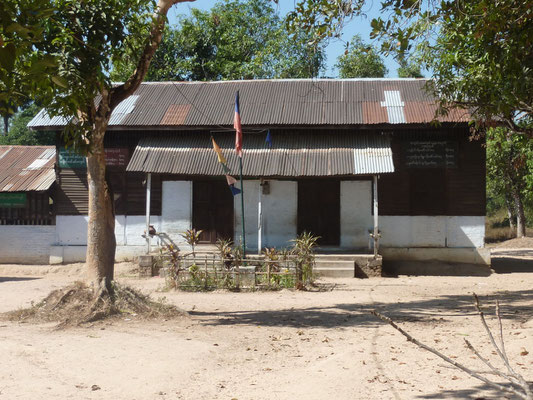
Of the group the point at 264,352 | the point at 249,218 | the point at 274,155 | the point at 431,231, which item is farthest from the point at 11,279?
the point at 431,231

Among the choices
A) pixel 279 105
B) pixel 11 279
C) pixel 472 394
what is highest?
pixel 279 105

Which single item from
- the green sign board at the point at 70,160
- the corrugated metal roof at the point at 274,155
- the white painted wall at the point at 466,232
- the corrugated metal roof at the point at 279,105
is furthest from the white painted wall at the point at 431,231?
the green sign board at the point at 70,160

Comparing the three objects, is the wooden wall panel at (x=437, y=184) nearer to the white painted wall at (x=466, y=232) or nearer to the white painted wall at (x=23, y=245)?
the white painted wall at (x=466, y=232)

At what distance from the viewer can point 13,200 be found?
59.0 feet

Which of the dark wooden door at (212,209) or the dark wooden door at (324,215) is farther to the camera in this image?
the dark wooden door at (212,209)

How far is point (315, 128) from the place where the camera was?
17047 millimetres

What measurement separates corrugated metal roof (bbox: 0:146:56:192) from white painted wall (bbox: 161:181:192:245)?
3.43 m

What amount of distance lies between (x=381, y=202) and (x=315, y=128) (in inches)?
107

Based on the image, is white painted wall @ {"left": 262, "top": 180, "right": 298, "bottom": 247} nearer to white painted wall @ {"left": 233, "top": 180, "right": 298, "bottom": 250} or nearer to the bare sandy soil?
white painted wall @ {"left": 233, "top": 180, "right": 298, "bottom": 250}

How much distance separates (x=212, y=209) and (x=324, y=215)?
313 cm

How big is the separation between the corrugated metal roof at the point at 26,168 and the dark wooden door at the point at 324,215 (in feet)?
24.0

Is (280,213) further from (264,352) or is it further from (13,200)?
(264,352)

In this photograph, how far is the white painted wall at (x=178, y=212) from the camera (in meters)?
17.6

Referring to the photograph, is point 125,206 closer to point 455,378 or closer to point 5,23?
point 455,378
